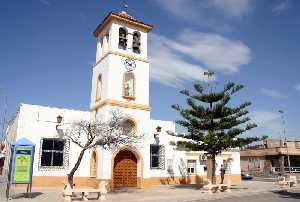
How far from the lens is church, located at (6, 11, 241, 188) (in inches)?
829

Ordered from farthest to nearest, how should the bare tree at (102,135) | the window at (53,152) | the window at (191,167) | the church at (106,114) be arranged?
the window at (191,167), the window at (53,152), the church at (106,114), the bare tree at (102,135)

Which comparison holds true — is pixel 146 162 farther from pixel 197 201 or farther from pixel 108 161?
pixel 197 201

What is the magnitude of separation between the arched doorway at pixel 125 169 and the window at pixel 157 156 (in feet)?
11.0

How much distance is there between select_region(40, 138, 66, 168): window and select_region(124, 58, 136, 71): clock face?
275 inches

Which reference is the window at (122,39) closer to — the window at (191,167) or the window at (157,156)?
the window at (157,156)

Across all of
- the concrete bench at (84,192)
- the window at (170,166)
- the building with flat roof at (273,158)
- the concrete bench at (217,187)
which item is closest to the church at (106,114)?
the window at (170,166)

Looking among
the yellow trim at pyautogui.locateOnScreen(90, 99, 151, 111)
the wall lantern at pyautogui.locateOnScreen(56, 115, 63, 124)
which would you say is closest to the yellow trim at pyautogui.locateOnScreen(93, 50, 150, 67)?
the yellow trim at pyautogui.locateOnScreen(90, 99, 151, 111)

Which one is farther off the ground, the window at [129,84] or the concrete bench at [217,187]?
the window at [129,84]

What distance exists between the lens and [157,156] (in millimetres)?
25641

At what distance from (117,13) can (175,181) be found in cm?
1431

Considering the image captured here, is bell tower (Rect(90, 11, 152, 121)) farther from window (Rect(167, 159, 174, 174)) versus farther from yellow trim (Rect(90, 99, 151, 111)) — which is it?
window (Rect(167, 159, 174, 174))

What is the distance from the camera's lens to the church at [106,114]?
2106cm

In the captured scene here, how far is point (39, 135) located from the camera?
21.3m

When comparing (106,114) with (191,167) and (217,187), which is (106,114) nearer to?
(217,187)
